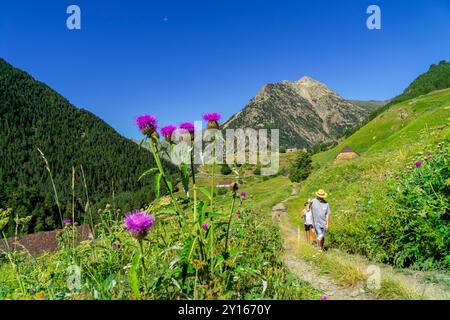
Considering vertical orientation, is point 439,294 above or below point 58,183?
above

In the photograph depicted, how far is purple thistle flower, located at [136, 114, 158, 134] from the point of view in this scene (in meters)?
3.71

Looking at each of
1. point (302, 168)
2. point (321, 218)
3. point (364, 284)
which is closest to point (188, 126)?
point (364, 284)

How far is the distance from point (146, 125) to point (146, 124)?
0.01 meters

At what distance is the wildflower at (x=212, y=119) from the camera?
4133 millimetres

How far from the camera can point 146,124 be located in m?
3.72

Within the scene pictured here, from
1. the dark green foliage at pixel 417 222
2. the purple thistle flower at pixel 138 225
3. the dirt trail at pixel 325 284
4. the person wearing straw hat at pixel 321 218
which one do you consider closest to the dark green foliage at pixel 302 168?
the person wearing straw hat at pixel 321 218

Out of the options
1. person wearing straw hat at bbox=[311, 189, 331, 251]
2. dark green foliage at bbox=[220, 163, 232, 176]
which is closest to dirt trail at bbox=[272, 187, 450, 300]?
dark green foliage at bbox=[220, 163, 232, 176]

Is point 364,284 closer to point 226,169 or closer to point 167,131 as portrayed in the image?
point 226,169

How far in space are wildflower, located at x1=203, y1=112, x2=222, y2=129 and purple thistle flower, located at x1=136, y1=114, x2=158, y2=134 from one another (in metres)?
0.71

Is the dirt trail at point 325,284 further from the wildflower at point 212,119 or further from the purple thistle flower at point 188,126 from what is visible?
the purple thistle flower at point 188,126
